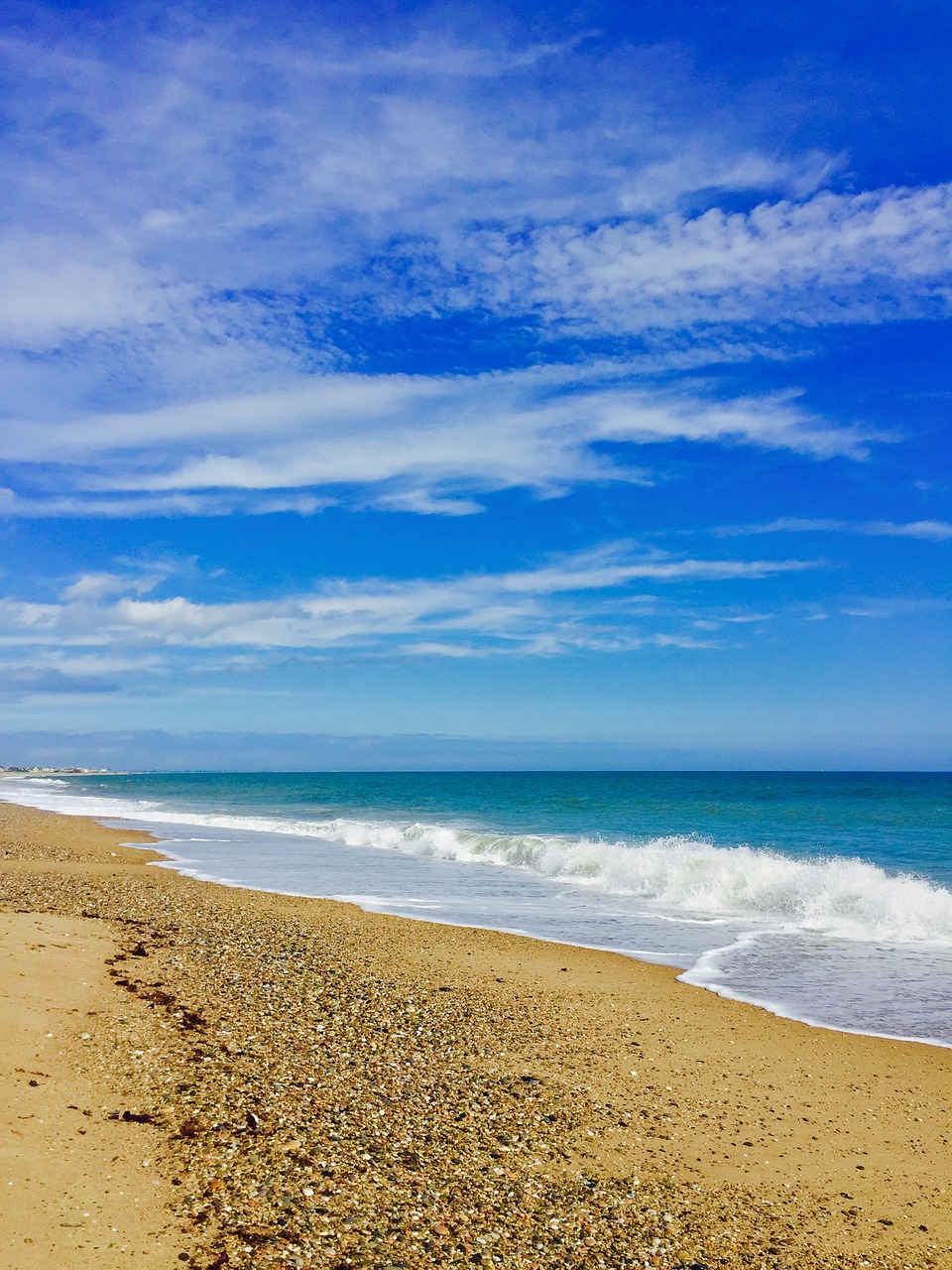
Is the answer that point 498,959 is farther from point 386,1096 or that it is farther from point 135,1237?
point 135,1237

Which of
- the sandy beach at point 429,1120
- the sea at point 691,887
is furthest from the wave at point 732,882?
the sandy beach at point 429,1120

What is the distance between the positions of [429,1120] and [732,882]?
1492 centimetres

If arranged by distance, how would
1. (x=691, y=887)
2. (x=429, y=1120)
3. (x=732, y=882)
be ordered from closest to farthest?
(x=429, y=1120) < (x=732, y=882) < (x=691, y=887)

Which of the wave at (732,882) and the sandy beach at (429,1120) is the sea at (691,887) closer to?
the wave at (732,882)

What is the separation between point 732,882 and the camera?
19.8 metres

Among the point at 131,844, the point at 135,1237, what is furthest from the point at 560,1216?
the point at 131,844

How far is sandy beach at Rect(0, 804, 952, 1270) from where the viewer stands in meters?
4.92

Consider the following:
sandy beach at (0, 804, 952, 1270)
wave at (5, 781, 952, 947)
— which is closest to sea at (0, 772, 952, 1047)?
wave at (5, 781, 952, 947)

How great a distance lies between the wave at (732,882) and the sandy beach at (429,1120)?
23.6 feet

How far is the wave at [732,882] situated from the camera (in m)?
16.3

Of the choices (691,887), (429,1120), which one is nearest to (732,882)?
(691,887)

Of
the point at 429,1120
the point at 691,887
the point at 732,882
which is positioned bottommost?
the point at 691,887

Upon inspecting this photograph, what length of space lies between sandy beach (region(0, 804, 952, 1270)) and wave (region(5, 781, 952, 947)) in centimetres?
719

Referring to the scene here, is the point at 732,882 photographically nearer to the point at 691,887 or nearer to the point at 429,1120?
the point at 691,887
